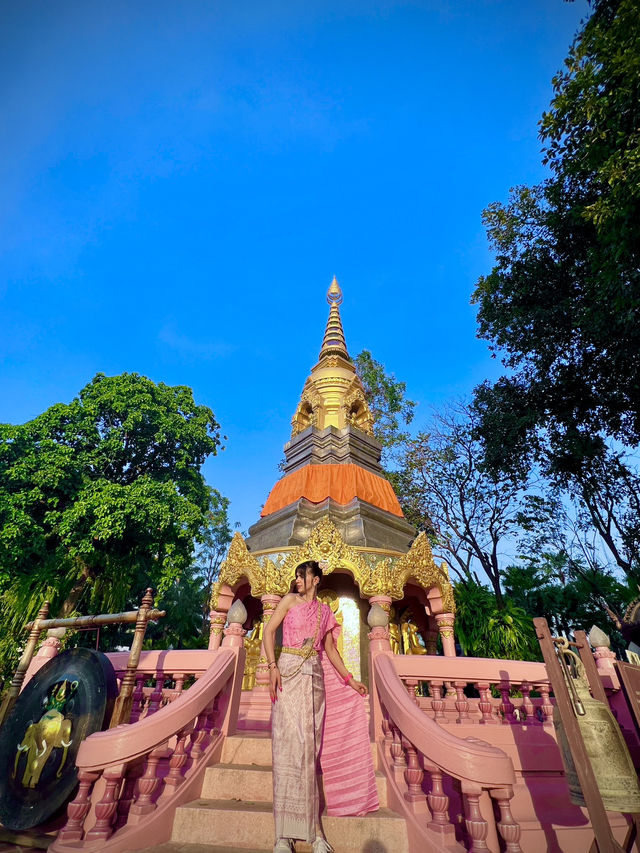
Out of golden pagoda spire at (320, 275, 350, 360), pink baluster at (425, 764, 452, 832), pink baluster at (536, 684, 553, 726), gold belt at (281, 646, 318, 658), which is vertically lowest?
pink baluster at (425, 764, 452, 832)

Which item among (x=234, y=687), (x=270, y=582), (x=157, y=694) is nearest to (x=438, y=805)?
(x=234, y=687)

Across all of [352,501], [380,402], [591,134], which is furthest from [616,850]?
[380,402]

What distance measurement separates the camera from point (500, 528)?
63.6 ft

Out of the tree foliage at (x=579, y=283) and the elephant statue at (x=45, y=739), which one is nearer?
the elephant statue at (x=45, y=739)

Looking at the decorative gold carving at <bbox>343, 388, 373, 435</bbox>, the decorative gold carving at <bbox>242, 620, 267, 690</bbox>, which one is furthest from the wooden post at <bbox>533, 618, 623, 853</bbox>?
the decorative gold carving at <bbox>343, 388, 373, 435</bbox>

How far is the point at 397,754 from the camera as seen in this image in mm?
4141

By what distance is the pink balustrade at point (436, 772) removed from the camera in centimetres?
324

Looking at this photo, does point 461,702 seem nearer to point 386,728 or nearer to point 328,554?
point 386,728

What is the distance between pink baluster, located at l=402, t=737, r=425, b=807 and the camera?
373cm

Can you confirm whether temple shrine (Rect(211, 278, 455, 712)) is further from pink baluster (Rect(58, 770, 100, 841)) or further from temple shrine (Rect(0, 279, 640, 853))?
pink baluster (Rect(58, 770, 100, 841))

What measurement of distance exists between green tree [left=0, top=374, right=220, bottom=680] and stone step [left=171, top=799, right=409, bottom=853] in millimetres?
11846

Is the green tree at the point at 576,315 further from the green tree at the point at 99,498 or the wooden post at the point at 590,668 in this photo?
the green tree at the point at 99,498

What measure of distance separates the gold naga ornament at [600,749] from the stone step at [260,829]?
1.52 meters

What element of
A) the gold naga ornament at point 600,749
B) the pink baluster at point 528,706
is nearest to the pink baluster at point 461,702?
the pink baluster at point 528,706
